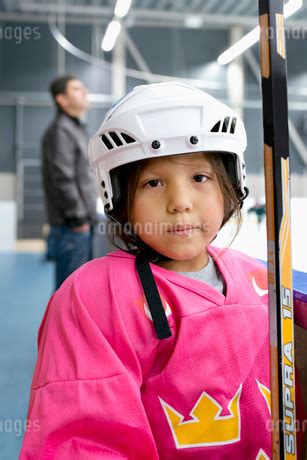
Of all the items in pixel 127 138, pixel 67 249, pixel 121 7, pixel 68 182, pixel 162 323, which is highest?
pixel 121 7

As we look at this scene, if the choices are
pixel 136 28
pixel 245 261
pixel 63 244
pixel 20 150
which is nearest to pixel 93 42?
pixel 136 28

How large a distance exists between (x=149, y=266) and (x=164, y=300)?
0.18ft

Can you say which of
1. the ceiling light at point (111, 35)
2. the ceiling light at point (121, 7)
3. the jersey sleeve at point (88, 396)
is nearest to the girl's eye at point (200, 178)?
the jersey sleeve at point (88, 396)

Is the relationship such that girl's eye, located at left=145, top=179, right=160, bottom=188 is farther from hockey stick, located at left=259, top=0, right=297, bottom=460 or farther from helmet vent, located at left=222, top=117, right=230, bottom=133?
hockey stick, located at left=259, top=0, right=297, bottom=460

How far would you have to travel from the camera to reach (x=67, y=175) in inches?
98.7

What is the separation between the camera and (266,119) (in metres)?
0.56

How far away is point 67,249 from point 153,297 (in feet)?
5.84

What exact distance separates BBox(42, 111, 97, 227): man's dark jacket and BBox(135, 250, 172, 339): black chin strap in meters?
1.73

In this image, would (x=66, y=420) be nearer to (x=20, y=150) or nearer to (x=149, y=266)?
(x=149, y=266)

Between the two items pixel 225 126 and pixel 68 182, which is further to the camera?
pixel 68 182

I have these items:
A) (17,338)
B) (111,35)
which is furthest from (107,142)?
(111,35)

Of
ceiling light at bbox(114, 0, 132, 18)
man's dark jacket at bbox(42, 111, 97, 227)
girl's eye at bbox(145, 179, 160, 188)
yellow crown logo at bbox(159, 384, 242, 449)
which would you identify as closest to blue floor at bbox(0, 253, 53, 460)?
man's dark jacket at bbox(42, 111, 97, 227)

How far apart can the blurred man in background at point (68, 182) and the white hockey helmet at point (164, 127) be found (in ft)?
5.56

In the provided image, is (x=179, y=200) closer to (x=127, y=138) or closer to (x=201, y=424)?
(x=127, y=138)
